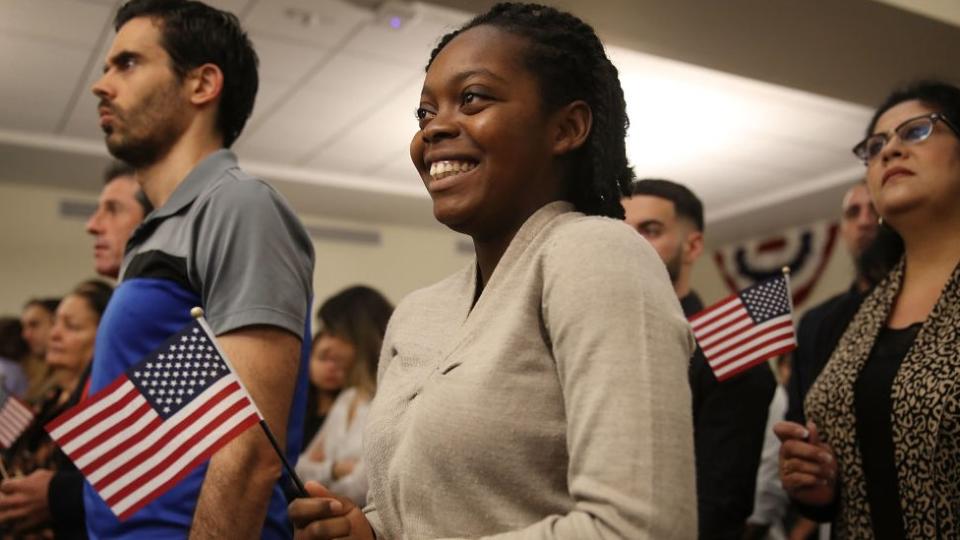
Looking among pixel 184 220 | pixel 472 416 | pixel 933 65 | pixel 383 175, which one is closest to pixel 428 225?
pixel 383 175

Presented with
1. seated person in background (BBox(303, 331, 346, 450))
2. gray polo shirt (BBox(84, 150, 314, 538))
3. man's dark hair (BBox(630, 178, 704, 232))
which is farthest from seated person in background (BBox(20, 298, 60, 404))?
gray polo shirt (BBox(84, 150, 314, 538))

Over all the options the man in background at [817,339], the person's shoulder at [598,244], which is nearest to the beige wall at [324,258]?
the man in background at [817,339]

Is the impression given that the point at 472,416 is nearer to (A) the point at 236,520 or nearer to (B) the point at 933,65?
(A) the point at 236,520

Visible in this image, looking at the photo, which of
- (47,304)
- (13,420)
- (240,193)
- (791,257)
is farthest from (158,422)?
(791,257)

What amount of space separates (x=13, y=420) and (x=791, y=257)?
8.01 m

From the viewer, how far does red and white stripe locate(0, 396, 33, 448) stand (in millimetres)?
2695

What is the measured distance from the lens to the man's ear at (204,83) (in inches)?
67.2

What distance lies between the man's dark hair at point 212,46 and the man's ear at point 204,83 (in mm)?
12

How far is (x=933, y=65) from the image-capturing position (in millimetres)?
4719

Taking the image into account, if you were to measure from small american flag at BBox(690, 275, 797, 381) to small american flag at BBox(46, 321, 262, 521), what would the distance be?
3.69 feet

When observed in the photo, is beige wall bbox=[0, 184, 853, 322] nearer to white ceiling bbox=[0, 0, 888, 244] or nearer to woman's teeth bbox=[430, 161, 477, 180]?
white ceiling bbox=[0, 0, 888, 244]

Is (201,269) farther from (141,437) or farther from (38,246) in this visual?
(38,246)

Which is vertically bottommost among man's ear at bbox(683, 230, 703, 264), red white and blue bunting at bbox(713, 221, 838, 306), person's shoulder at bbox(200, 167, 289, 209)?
person's shoulder at bbox(200, 167, 289, 209)

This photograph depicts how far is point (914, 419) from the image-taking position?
1.53 metres
